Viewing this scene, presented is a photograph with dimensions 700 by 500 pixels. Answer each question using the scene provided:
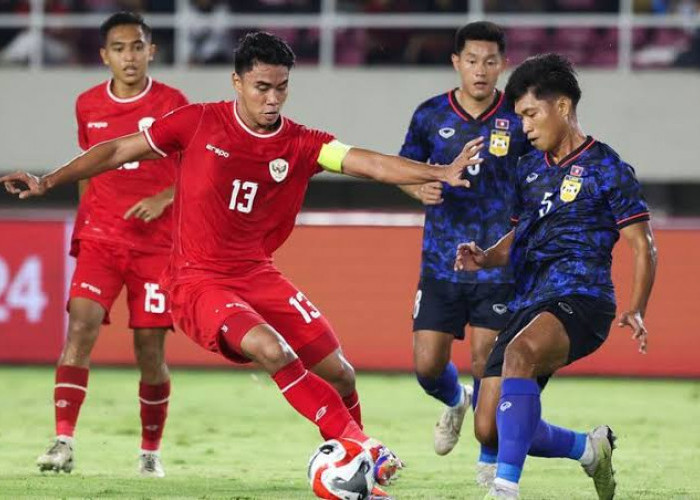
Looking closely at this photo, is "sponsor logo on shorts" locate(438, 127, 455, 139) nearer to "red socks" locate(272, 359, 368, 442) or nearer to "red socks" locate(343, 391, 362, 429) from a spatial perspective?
"red socks" locate(343, 391, 362, 429)

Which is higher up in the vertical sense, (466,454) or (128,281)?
(128,281)

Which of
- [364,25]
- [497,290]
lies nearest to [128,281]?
[497,290]

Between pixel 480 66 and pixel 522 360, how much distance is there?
2.35 metres

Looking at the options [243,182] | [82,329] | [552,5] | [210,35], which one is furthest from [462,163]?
[210,35]

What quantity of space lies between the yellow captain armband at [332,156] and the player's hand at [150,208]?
4.52ft

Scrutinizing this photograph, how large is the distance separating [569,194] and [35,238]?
27.7 ft

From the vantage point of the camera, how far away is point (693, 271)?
14570mm

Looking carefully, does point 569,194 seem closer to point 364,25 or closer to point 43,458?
point 43,458

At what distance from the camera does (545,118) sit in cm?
729

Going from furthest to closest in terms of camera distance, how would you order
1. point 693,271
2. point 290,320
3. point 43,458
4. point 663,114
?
point 663,114 → point 693,271 → point 43,458 → point 290,320

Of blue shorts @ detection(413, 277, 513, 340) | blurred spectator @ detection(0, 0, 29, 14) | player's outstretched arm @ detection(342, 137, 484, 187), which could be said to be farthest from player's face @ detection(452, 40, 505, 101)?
blurred spectator @ detection(0, 0, 29, 14)

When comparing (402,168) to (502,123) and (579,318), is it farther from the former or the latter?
(502,123)

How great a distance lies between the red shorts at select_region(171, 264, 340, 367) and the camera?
7.39m

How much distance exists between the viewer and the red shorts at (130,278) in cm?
887
